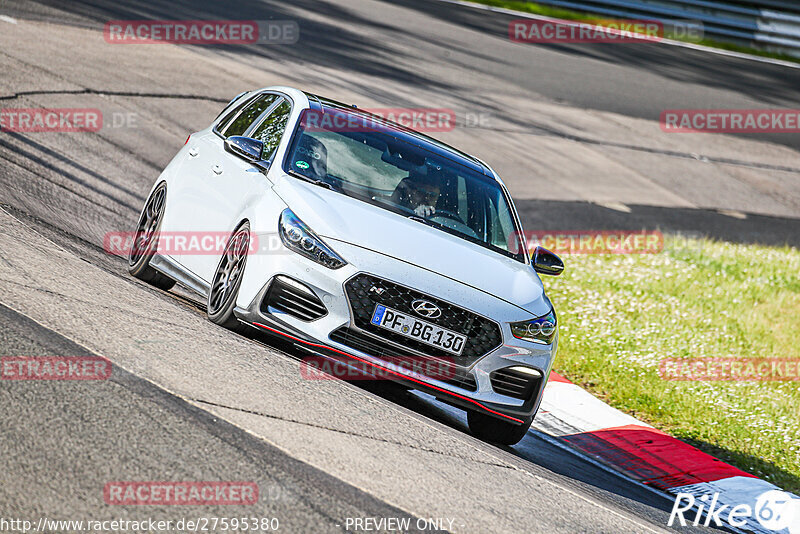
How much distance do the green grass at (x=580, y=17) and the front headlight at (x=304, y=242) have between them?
24.1m

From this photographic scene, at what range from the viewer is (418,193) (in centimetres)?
718

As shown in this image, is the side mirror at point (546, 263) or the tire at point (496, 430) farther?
the side mirror at point (546, 263)

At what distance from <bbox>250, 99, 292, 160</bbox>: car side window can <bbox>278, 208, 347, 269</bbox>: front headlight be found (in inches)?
38.2

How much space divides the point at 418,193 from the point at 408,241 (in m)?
0.88

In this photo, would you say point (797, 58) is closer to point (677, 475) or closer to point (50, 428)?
point (677, 475)

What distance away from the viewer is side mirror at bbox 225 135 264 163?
705 centimetres
